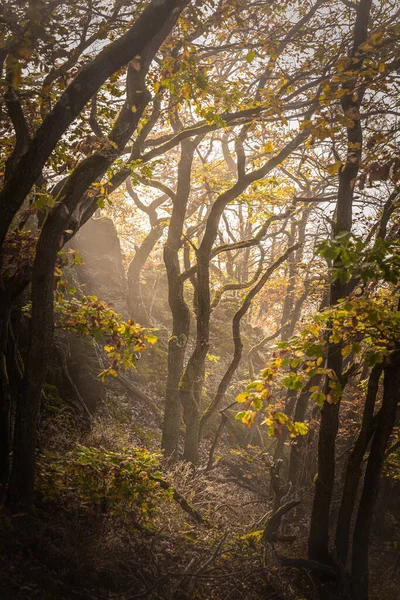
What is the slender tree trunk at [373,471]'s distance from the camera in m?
6.60

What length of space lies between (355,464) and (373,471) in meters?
0.39

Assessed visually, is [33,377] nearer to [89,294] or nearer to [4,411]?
[4,411]

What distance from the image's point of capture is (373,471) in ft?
22.4

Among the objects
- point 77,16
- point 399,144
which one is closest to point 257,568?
point 399,144

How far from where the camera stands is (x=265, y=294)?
19453mm

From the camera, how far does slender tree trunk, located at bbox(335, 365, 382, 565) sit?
6875 millimetres

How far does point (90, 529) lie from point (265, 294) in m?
15.4

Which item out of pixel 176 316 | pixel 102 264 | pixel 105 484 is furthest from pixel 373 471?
pixel 102 264

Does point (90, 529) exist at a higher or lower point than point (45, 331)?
lower

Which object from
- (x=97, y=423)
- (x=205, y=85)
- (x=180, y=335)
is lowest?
(x=97, y=423)

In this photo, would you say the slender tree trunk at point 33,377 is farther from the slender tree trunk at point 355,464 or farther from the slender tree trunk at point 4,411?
the slender tree trunk at point 355,464

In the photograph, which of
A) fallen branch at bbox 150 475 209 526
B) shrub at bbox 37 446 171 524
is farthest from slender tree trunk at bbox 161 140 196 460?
shrub at bbox 37 446 171 524

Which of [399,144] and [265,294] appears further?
[265,294]

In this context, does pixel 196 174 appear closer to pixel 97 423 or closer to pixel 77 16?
pixel 77 16
